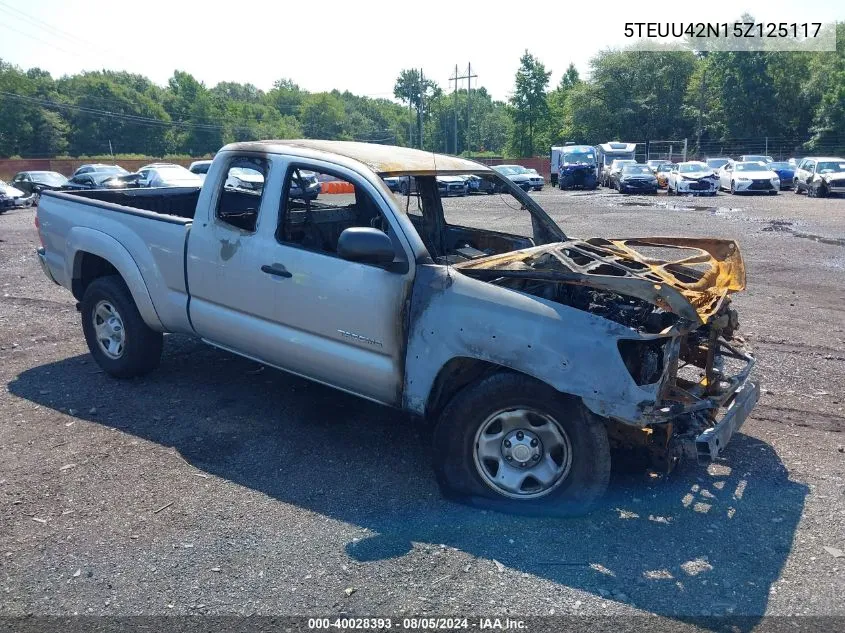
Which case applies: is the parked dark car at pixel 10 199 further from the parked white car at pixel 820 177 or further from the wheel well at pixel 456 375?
the parked white car at pixel 820 177

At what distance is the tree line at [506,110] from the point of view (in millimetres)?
56094

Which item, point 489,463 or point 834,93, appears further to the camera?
point 834,93

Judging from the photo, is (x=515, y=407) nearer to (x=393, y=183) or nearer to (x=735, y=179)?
(x=393, y=183)

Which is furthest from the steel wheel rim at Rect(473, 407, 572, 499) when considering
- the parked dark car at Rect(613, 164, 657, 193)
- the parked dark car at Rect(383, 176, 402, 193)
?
the parked dark car at Rect(613, 164, 657, 193)

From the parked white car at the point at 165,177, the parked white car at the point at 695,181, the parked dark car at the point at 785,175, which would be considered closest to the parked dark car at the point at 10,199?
the parked white car at the point at 165,177

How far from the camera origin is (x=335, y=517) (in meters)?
3.98

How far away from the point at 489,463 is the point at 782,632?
5.28ft

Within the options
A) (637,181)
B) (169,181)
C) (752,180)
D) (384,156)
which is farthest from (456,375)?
(752,180)

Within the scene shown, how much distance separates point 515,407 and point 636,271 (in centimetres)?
123

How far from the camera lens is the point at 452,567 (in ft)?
11.5

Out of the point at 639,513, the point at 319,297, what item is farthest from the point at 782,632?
the point at 319,297

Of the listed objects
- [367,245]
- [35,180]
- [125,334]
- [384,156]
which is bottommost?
[125,334]

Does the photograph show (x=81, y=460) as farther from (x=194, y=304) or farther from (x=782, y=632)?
(x=782, y=632)

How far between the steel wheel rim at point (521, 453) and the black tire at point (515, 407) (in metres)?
0.02
